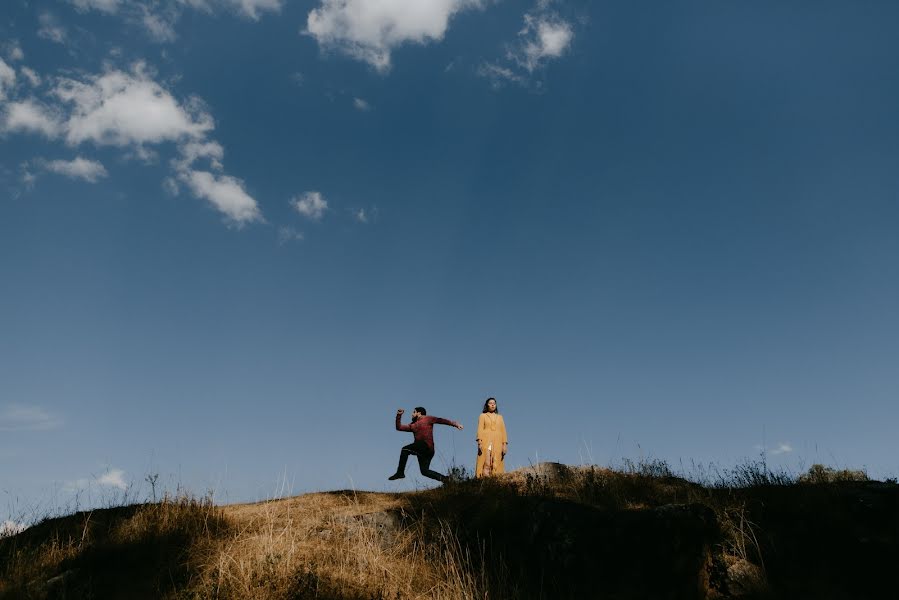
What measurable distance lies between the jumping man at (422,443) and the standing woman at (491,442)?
0.53m

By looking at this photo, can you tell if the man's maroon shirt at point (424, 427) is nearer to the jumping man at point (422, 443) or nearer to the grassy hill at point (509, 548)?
the jumping man at point (422, 443)

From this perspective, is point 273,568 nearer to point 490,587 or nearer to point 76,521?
point 490,587

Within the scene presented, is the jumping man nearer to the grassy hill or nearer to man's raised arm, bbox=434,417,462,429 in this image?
man's raised arm, bbox=434,417,462,429

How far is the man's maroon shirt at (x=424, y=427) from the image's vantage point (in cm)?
1161

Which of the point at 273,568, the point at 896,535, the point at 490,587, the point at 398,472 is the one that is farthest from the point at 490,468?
the point at 896,535

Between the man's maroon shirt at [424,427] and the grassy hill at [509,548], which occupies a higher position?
the man's maroon shirt at [424,427]

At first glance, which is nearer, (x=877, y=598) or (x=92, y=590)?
(x=877, y=598)

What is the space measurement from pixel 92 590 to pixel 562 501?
577cm

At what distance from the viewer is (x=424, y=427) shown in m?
11.7

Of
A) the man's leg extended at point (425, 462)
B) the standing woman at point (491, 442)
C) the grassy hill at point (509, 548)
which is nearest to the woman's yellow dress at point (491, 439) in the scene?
the standing woman at point (491, 442)

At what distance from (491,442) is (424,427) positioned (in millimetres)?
1393

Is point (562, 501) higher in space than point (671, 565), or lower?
higher

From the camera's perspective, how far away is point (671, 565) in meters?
6.06

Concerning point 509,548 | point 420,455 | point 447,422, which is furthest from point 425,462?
point 509,548
